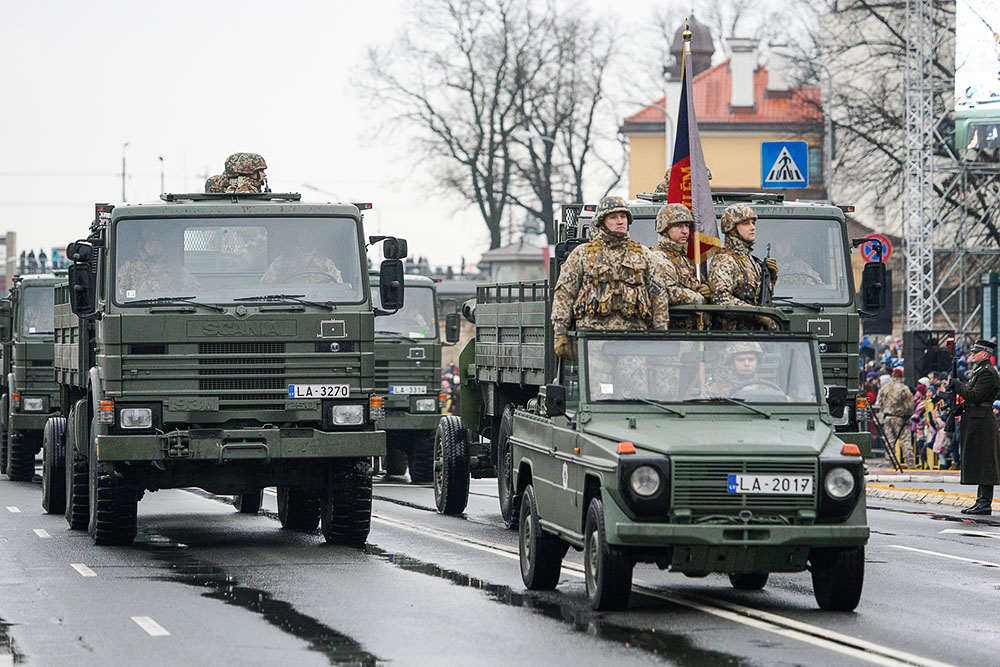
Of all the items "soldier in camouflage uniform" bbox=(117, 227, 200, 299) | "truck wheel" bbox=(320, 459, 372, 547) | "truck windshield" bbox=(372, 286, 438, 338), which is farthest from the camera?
"truck windshield" bbox=(372, 286, 438, 338)

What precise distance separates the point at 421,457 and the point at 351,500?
10.7 metres

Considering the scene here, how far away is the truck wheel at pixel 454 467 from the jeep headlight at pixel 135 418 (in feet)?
16.8

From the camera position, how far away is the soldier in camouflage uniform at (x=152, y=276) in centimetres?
1571

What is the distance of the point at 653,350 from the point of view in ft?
39.5

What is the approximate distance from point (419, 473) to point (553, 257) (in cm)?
1147

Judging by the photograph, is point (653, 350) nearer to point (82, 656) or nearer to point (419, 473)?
point (82, 656)

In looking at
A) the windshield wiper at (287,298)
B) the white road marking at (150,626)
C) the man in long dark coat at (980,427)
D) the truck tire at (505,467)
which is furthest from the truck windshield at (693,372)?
the man in long dark coat at (980,427)

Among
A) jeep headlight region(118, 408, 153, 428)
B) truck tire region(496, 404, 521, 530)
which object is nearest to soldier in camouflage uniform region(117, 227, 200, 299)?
jeep headlight region(118, 408, 153, 428)

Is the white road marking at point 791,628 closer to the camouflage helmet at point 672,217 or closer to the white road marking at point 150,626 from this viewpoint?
the camouflage helmet at point 672,217

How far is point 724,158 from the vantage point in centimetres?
8281

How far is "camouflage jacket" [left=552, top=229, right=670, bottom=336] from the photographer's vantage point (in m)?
12.7

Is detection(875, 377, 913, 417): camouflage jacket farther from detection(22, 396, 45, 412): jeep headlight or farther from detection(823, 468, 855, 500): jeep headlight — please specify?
detection(823, 468, 855, 500): jeep headlight

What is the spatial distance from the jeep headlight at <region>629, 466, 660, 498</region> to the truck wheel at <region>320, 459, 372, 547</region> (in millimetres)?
5570

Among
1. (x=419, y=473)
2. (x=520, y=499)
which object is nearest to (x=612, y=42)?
(x=419, y=473)
